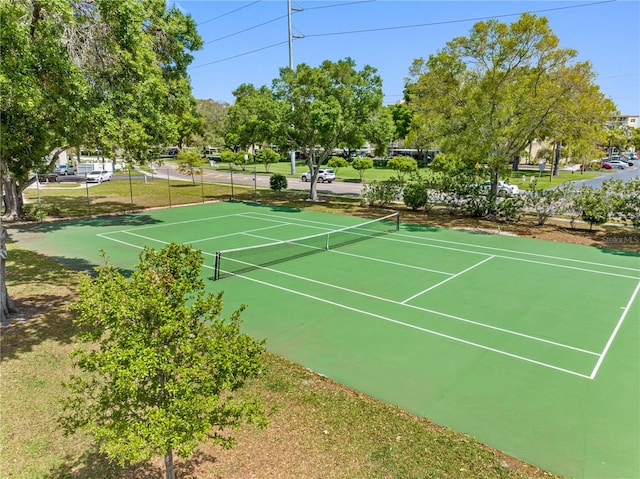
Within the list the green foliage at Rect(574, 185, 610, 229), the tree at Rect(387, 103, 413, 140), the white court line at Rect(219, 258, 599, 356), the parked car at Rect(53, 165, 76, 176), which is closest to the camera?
the white court line at Rect(219, 258, 599, 356)

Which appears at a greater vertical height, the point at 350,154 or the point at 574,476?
the point at 350,154

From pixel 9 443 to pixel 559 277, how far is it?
14639 mm

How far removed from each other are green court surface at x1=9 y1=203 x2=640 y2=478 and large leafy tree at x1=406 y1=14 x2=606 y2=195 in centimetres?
499

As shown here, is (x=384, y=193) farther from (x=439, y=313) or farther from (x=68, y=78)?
(x=68, y=78)

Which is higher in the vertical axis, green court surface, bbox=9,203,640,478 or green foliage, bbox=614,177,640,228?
green foliage, bbox=614,177,640,228

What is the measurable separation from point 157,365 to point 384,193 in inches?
978

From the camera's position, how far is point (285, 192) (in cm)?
3547

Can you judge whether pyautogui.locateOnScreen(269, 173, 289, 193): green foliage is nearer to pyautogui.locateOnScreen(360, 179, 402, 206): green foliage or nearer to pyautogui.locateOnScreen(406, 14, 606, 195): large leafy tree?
pyautogui.locateOnScreen(360, 179, 402, 206): green foliage

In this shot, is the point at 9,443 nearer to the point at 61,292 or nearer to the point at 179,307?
the point at 179,307

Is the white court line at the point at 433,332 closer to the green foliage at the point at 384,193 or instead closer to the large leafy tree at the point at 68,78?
the large leafy tree at the point at 68,78

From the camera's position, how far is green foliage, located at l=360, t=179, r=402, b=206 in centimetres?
2731

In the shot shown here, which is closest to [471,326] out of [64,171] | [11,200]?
[11,200]

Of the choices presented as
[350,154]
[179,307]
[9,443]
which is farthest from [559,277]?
[350,154]

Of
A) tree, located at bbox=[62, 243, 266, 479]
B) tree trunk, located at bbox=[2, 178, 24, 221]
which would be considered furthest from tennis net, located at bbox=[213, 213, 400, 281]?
tree trunk, located at bbox=[2, 178, 24, 221]
